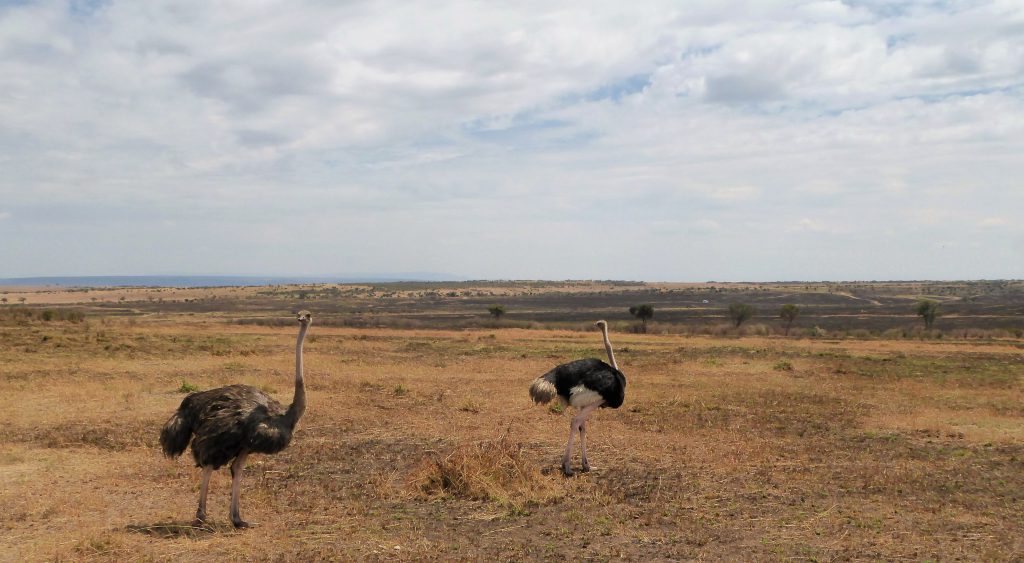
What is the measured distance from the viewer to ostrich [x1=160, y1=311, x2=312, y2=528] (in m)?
8.34

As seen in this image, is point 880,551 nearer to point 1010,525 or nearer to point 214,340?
point 1010,525

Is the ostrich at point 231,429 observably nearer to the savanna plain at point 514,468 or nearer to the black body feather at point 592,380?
the savanna plain at point 514,468

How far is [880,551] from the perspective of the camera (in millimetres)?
7996

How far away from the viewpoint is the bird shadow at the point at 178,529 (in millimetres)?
8234

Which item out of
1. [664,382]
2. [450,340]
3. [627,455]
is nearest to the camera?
[627,455]

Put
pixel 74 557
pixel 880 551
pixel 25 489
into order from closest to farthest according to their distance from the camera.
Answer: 1. pixel 74 557
2. pixel 880 551
3. pixel 25 489

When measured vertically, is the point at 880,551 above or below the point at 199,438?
below

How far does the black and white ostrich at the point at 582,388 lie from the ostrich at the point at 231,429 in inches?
159

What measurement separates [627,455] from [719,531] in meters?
4.22

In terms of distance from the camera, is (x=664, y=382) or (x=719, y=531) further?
(x=664, y=382)

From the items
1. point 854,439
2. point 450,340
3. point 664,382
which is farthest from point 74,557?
point 450,340

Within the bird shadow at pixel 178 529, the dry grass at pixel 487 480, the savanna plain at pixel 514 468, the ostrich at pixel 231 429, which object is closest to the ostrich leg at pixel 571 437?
the savanna plain at pixel 514 468

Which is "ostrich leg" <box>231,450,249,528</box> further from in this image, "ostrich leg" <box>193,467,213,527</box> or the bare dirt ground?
"ostrich leg" <box>193,467,213,527</box>

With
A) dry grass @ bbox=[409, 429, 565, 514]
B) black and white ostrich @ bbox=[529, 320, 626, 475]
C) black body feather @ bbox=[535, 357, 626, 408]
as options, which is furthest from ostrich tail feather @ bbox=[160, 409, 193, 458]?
black body feather @ bbox=[535, 357, 626, 408]
